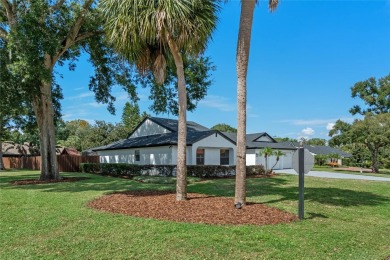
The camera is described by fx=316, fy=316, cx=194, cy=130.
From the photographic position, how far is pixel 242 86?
8.43m

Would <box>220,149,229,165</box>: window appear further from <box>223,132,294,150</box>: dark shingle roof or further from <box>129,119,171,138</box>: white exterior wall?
<box>223,132,294,150</box>: dark shingle roof

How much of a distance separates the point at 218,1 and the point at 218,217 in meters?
6.11

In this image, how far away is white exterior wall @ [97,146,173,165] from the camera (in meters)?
24.4

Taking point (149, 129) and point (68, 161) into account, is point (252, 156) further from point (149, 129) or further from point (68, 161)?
point (68, 161)

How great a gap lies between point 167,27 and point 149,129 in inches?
877

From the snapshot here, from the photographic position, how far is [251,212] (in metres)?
7.70

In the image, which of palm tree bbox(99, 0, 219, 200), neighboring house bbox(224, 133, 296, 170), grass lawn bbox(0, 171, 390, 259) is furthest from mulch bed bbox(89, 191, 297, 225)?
neighboring house bbox(224, 133, 296, 170)

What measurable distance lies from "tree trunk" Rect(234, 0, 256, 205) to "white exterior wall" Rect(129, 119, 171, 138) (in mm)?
19752

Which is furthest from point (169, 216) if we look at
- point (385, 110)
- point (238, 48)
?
point (385, 110)

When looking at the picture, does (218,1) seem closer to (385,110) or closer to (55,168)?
(55,168)

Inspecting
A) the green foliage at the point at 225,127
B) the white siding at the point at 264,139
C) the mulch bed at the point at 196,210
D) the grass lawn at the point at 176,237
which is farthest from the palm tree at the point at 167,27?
the green foliage at the point at 225,127

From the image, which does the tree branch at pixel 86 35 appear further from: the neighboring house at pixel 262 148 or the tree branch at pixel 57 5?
the neighboring house at pixel 262 148

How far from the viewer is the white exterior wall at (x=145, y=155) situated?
24.4 meters

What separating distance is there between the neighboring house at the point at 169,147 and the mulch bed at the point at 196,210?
13821mm
